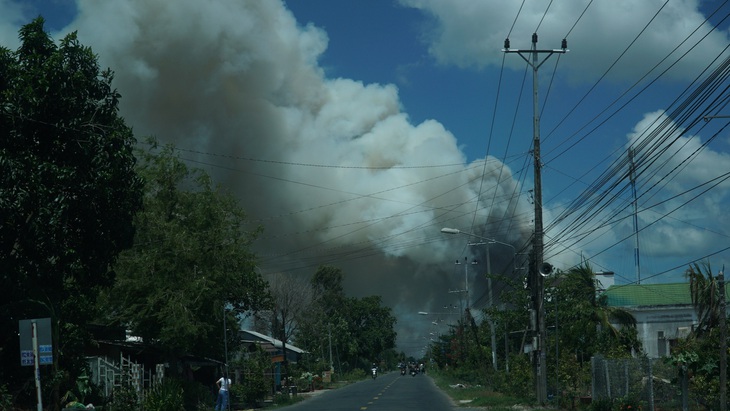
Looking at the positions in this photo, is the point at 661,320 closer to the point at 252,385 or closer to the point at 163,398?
the point at 252,385

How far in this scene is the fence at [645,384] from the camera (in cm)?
2428

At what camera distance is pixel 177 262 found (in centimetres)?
3947

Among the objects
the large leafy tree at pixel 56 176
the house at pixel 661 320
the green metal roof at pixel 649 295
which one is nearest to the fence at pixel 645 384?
the large leafy tree at pixel 56 176

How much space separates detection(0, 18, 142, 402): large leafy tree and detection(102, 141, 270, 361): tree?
13847mm

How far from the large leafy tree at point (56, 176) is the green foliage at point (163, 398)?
6375mm

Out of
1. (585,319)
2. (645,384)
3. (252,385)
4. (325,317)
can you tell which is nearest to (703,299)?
(645,384)

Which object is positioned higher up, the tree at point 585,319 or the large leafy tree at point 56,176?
the large leafy tree at point 56,176

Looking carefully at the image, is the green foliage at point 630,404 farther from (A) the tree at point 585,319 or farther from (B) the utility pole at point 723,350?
(A) the tree at point 585,319

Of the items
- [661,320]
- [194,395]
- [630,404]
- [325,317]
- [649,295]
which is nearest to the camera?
[630,404]

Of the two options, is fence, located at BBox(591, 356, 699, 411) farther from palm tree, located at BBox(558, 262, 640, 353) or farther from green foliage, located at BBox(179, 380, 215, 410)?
green foliage, located at BBox(179, 380, 215, 410)

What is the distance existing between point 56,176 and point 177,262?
1796 cm

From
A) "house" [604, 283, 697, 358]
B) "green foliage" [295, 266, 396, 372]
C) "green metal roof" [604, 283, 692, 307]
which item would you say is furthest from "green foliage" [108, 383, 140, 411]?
"green foliage" [295, 266, 396, 372]

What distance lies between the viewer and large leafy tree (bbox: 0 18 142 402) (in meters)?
21.6

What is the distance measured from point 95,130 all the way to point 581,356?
1065 inches
